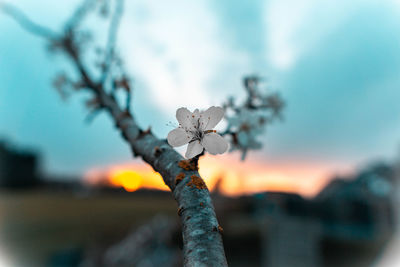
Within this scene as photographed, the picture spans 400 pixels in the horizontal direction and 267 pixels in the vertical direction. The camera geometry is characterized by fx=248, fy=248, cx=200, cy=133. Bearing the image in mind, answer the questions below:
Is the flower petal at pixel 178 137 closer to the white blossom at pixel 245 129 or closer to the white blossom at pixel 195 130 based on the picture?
the white blossom at pixel 195 130

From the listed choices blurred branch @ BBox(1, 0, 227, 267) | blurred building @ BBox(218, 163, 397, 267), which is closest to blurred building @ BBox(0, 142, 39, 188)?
blurred building @ BBox(218, 163, 397, 267)

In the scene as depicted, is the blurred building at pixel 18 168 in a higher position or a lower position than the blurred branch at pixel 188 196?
higher

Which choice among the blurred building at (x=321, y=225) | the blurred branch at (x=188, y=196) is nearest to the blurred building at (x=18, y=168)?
the blurred building at (x=321, y=225)

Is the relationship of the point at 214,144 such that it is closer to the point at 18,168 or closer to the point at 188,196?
the point at 188,196

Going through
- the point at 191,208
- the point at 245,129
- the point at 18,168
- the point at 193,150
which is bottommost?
the point at 191,208

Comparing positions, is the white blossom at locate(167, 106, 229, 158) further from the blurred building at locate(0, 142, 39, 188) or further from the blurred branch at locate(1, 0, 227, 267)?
the blurred building at locate(0, 142, 39, 188)

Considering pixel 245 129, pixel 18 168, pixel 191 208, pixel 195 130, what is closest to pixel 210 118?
pixel 195 130

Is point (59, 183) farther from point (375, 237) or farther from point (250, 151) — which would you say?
point (375, 237)
